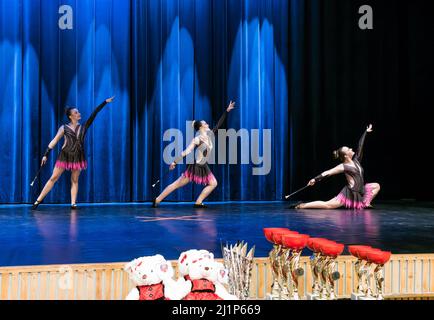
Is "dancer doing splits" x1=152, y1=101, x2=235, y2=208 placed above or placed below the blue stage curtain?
below

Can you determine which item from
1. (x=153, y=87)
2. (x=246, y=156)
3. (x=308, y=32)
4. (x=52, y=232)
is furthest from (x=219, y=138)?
(x=52, y=232)

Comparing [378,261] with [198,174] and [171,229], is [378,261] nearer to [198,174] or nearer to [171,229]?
[171,229]

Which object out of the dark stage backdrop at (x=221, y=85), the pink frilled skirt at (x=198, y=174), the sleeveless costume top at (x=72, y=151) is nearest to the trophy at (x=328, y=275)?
the pink frilled skirt at (x=198, y=174)

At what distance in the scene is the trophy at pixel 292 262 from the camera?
2066 mm

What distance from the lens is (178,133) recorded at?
7.26m

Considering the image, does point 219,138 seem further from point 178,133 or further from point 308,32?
point 308,32

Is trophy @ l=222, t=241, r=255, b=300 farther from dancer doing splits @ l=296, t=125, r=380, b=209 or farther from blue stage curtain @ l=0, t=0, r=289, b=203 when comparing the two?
blue stage curtain @ l=0, t=0, r=289, b=203

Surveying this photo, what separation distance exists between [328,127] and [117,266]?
19.1 feet

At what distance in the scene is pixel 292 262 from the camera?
2150 mm

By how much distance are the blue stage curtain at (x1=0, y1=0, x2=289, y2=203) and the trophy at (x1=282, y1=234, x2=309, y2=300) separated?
17.0 ft

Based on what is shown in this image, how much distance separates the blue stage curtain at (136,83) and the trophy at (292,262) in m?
5.17

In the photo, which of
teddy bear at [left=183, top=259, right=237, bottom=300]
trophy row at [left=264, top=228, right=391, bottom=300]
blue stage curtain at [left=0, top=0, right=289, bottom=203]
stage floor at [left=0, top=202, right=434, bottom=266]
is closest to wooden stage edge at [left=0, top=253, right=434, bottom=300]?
trophy row at [left=264, top=228, right=391, bottom=300]

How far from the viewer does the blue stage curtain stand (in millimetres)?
6828

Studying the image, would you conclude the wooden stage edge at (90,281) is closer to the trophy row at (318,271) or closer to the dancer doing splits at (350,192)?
the trophy row at (318,271)
